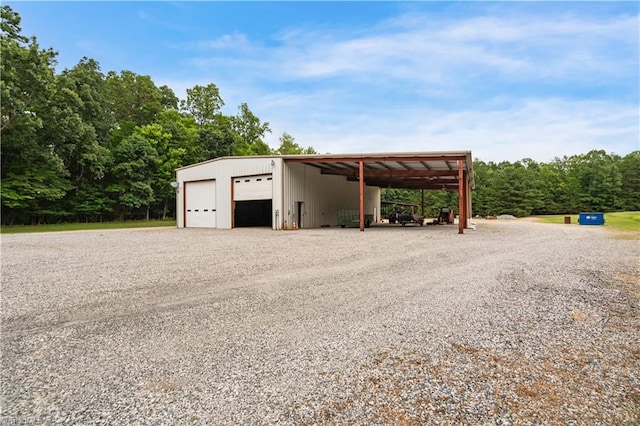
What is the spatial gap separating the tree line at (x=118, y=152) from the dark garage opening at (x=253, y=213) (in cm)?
1108

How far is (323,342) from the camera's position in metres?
3.37

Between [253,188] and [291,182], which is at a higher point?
[291,182]

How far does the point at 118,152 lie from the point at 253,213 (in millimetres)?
14587

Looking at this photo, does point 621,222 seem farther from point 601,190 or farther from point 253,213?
point 253,213

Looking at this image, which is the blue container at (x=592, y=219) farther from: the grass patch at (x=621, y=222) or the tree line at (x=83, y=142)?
the tree line at (x=83, y=142)

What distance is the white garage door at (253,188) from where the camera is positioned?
722 inches

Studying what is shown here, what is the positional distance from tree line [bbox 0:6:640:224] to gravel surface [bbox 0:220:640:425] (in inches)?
856

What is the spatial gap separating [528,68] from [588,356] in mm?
15089

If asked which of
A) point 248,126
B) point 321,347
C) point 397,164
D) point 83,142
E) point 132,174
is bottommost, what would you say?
point 321,347

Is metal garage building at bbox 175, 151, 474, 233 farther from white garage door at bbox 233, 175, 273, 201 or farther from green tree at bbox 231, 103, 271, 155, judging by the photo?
green tree at bbox 231, 103, 271, 155

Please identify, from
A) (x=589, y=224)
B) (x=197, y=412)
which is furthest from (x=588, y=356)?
(x=589, y=224)

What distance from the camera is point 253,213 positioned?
84.4 feet

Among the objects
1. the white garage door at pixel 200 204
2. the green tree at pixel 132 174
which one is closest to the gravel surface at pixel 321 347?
the white garage door at pixel 200 204

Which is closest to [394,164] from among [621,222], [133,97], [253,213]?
[253,213]
